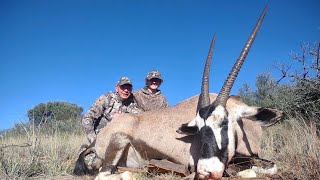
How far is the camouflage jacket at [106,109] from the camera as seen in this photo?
6.45 meters

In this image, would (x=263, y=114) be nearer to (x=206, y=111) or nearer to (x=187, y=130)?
(x=206, y=111)

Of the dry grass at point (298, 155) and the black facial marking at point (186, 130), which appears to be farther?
the black facial marking at point (186, 130)

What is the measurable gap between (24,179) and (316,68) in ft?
16.9

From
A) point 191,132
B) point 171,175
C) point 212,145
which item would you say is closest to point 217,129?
point 212,145

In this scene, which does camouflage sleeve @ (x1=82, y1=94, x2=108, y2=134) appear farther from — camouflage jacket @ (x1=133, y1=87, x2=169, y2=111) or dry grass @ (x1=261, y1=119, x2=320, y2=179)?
dry grass @ (x1=261, y1=119, x2=320, y2=179)

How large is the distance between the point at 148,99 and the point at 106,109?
0.91m

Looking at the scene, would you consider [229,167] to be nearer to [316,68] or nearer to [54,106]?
[316,68]

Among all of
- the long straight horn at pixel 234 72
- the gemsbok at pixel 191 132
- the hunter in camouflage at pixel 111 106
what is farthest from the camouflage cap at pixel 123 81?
the long straight horn at pixel 234 72

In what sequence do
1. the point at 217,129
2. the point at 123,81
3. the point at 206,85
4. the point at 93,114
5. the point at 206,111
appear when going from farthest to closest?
the point at 123,81
the point at 93,114
the point at 206,85
the point at 206,111
the point at 217,129

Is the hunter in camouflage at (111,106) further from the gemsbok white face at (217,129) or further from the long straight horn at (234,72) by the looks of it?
the long straight horn at (234,72)

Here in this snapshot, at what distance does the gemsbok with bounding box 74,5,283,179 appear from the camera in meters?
3.71

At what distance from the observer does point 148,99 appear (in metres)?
7.09

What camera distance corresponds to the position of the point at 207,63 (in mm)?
4668

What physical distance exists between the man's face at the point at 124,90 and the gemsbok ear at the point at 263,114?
113 inches
